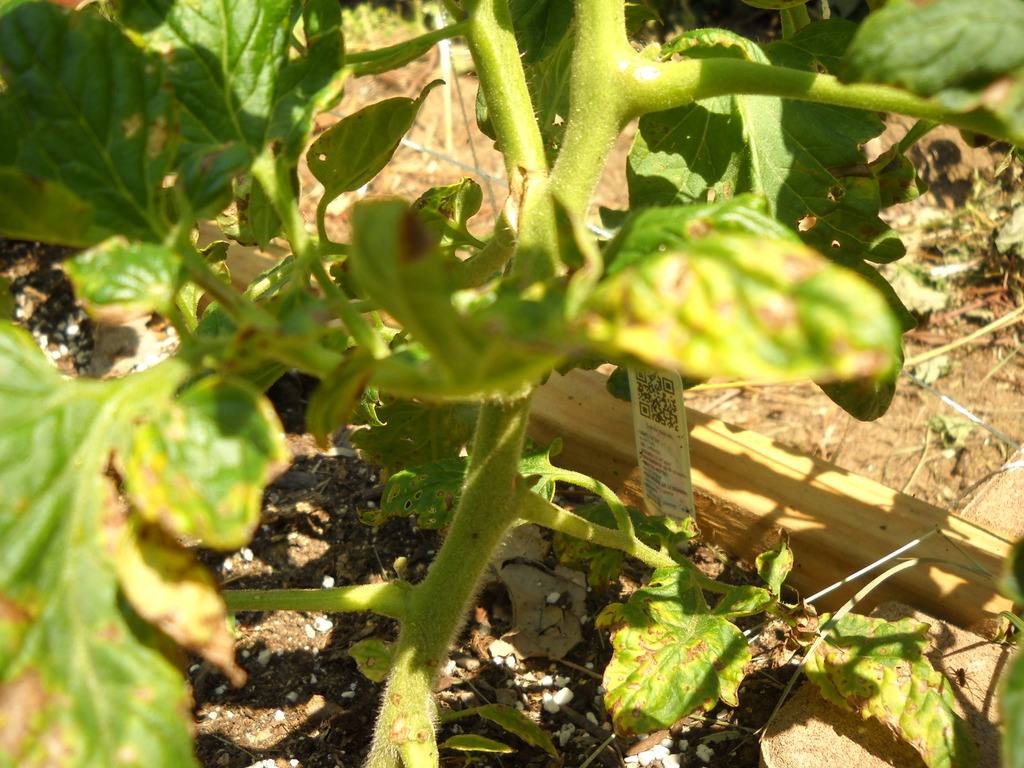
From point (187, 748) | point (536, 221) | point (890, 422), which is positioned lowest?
point (890, 422)

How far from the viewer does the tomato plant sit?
1.60 ft

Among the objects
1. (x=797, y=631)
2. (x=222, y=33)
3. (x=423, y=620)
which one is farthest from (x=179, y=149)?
(x=797, y=631)

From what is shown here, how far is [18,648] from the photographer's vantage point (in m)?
0.56

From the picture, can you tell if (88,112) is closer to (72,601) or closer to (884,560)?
(72,601)

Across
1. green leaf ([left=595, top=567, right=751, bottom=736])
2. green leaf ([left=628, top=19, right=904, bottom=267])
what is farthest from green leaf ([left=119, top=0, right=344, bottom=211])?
green leaf ([left=595, top=567, right=751, bottom=736])

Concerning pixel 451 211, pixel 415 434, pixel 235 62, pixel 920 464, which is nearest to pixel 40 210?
pixel 235 62

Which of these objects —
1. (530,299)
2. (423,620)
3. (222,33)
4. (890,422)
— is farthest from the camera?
(890,422)

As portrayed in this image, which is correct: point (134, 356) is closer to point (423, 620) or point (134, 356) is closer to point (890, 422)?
point (423, 620)

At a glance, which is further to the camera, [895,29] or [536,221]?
[536,221]

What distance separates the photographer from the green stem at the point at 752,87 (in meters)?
0.77

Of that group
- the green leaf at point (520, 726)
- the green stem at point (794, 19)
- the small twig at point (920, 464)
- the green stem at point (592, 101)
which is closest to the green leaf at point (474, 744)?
the green leaf at point (520, 726)

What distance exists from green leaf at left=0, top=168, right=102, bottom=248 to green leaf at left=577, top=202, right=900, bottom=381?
0.41 meters

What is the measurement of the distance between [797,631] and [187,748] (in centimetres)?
92

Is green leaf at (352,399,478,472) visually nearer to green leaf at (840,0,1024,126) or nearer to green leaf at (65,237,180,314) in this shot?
green leaf at (65,237,180,314)
